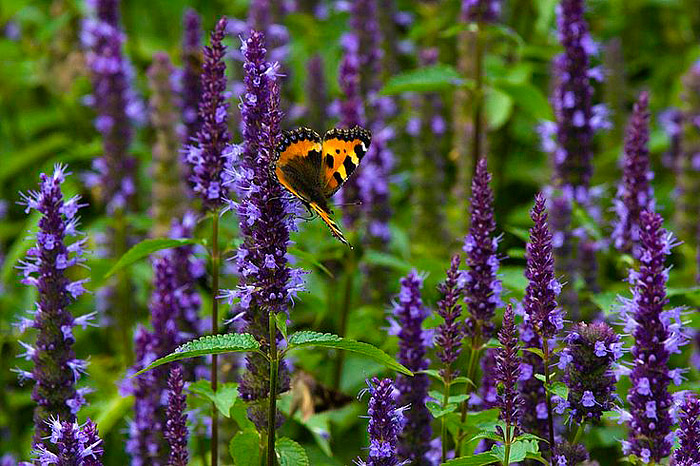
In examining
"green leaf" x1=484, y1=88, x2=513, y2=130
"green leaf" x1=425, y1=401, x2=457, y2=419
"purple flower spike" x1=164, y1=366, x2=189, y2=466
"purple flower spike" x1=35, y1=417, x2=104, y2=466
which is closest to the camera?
"purple flower spike" x1=35, y1=417, x2=104, y2=466

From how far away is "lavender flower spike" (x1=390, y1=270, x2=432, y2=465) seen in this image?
3090 mm

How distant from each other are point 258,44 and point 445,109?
4.13 m

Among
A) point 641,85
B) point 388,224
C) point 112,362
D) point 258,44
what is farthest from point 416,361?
point 641,85

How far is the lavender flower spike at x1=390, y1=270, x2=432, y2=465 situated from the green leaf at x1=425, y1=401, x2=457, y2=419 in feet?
0.69

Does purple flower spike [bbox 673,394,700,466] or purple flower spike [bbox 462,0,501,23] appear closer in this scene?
purple flower spike [bbox 673,394,700,466]

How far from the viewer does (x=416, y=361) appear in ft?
10.2

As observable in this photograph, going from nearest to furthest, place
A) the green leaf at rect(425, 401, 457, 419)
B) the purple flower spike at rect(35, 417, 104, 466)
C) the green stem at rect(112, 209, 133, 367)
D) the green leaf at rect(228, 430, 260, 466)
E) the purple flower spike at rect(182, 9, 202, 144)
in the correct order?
the purple flower spike at rect(35, 417, 104, 466) → the green leaf at rect(425, 401, 457, 419) → the green leaf at rect(228, 430, 260, 466) → the purple flower spike at rect(182, 9, 202, 144) → the green stem at rect(112, 209, 133, 367)

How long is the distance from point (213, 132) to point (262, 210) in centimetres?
56

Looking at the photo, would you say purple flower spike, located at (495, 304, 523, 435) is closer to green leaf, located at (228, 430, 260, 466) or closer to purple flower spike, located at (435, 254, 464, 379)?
purple flower spike, located at (435, 254, 464, 379)

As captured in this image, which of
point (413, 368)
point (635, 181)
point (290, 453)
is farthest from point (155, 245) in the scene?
point (635, 181)

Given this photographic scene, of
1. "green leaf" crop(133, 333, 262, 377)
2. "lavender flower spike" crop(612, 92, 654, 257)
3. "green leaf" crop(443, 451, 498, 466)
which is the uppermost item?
"lavender flower spike" crop(612, 92, 654, 257)

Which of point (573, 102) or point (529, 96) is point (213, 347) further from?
point (529, 96)

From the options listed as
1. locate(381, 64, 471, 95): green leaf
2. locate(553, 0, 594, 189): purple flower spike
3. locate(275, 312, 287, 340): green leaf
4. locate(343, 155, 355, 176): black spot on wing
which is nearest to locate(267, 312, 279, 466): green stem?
locate(275, 312, 287, 340): green leaf

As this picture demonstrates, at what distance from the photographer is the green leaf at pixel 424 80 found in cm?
439
